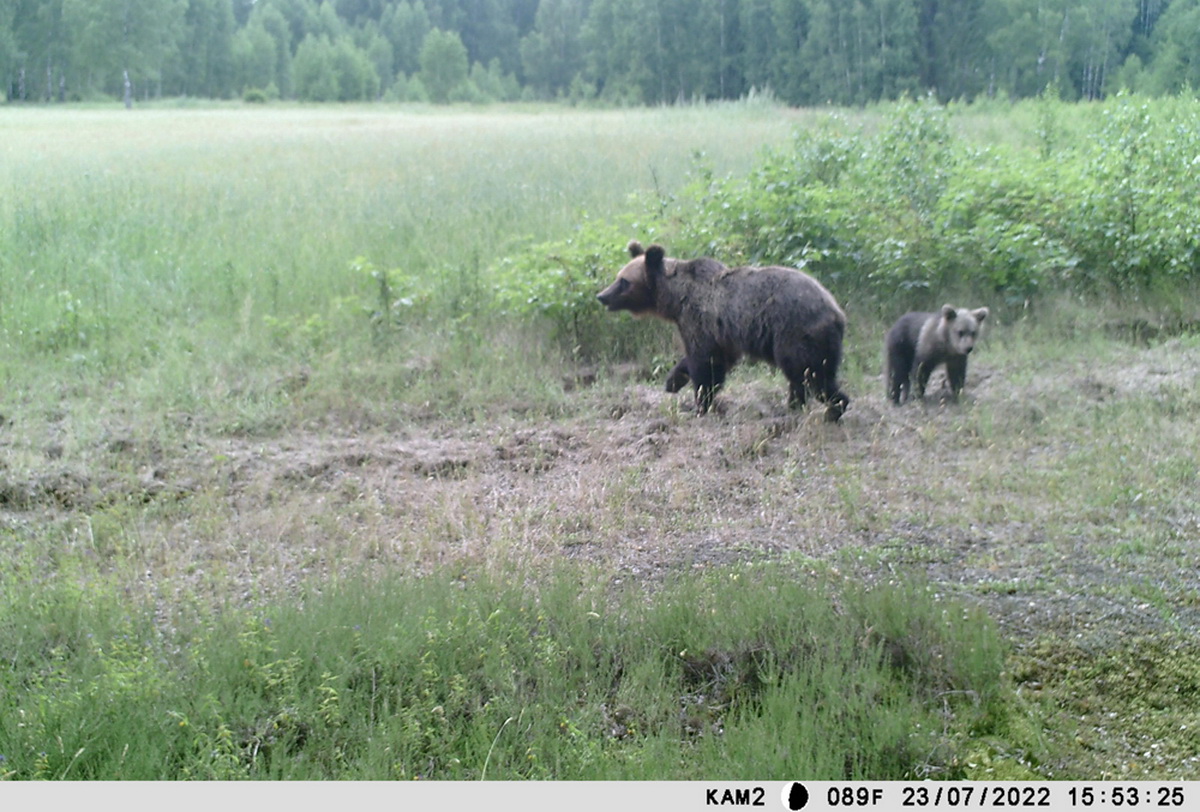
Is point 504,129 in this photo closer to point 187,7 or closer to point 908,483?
point 187,7

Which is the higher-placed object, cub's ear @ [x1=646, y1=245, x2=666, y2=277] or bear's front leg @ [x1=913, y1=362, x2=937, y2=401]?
cub's ear @ [x1=646, y1=245, x2=666, y2=277]

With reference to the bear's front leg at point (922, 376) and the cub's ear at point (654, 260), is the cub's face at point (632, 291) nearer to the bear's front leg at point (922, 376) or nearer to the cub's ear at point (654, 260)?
the cub's ear at point (654, 260)

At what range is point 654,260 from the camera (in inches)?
328

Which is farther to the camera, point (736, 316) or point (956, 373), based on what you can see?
point (736, 316)

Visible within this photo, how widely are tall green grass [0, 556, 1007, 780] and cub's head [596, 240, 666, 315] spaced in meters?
3.90

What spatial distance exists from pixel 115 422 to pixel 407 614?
4.32 metres

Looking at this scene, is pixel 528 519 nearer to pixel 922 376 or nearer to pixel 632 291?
pixel 632 291

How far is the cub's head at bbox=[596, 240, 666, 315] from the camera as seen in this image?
8.48 m

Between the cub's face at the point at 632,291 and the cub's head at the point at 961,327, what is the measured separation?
2290 millimetres

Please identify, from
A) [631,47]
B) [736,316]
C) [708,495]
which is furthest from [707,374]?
[631,47]

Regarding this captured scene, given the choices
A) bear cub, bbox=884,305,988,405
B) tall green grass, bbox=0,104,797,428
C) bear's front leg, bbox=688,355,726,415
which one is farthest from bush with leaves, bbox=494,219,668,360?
bear cub, bbox=884,305,988,405

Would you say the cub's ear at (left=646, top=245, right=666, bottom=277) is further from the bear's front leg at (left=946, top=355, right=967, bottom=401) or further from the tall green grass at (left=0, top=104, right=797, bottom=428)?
the bear's front leg at (left=946, top=355, right=967, bottom=401)

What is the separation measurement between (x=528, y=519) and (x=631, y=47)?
27.7ft

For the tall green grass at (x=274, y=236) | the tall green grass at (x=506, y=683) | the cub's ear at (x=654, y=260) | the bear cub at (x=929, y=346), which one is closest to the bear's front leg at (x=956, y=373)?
the bear cub at (x=929, y=346)
